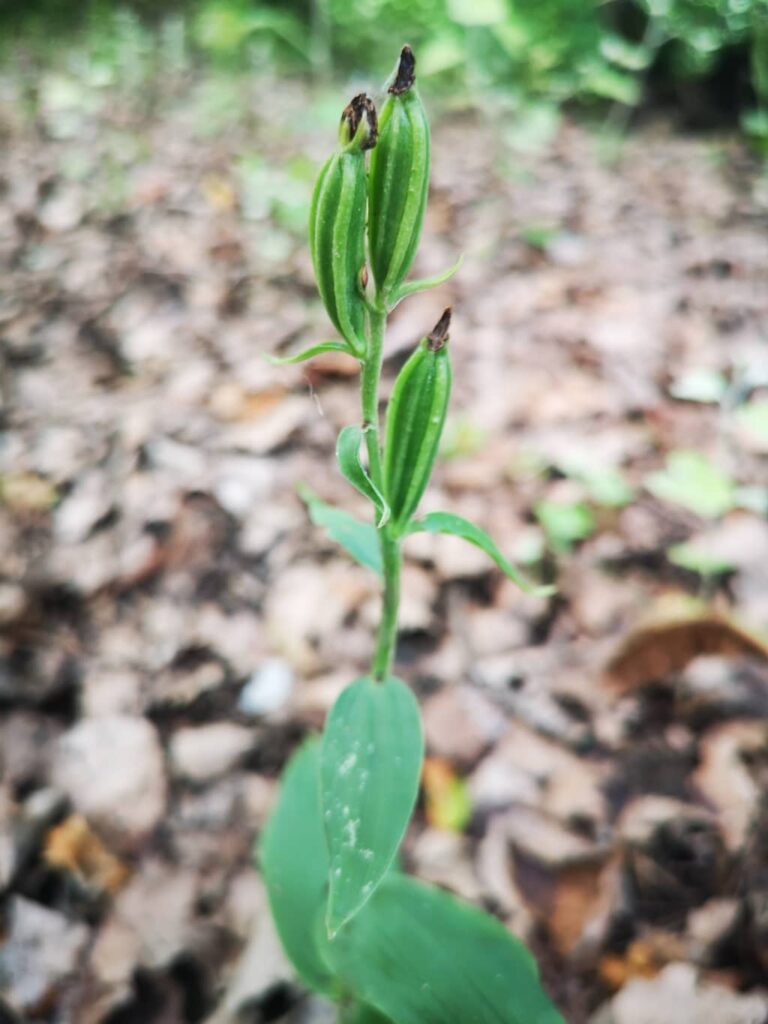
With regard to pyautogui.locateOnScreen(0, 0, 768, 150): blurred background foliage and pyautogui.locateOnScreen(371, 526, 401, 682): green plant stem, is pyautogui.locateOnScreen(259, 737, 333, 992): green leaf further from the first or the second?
pyautogui.locateOnScreen(0, 0, 768, 150): blurred background foliage

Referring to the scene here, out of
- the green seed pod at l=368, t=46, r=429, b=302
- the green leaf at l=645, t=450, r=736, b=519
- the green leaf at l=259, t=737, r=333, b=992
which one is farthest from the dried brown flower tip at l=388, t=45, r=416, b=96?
the green leaf at l=645, t=450, r=736, b=519

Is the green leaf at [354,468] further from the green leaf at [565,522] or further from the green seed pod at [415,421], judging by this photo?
the green leaf at [565,522]

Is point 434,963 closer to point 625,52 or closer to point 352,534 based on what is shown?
point 352,534

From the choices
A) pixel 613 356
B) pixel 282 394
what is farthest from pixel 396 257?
pixel 613 356

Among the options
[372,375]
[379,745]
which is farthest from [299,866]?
[372,375]

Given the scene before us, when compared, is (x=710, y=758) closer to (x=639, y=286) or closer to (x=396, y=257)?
(x=396, y=257)

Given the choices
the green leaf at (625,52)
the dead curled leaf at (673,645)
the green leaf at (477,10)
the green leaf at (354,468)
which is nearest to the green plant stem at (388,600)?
the green leaf at (354,468)
